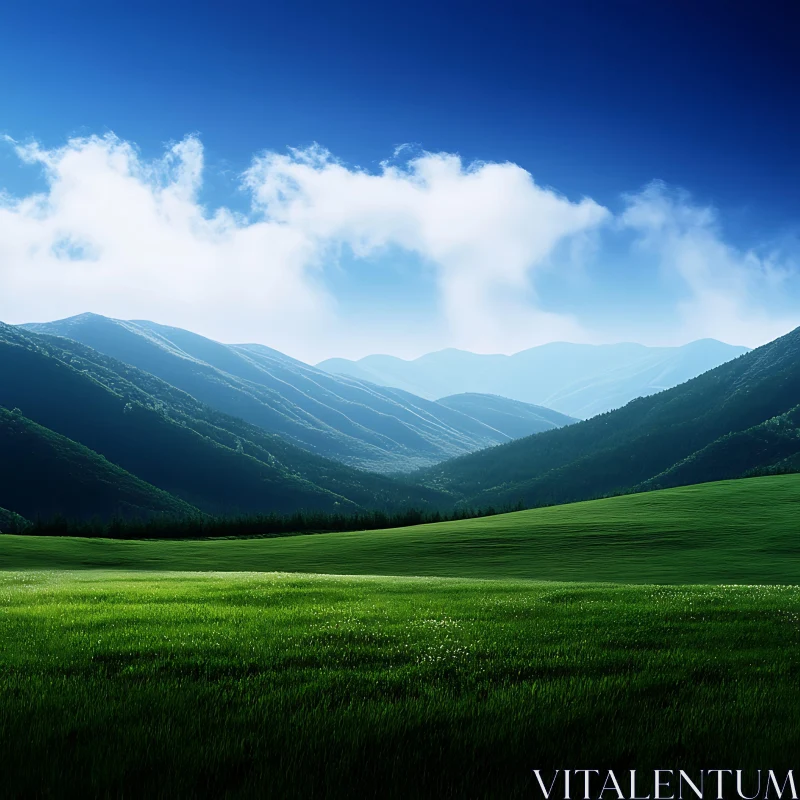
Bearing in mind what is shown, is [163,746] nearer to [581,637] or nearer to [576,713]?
[576,713]

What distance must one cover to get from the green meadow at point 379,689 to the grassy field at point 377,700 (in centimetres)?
3

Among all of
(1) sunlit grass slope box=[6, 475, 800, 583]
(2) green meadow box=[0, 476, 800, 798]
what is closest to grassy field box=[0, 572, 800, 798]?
(2) green meadow box=[0, 476, 800, 798]

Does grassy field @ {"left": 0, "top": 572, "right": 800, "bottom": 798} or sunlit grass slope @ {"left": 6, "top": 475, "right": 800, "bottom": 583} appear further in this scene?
sunlit grass slope @ {"left": 6, "top": 475, "right": 800, "bottom": 583}

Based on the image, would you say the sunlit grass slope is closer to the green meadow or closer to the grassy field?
the green meadow

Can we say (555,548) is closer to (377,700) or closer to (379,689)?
(379,689)

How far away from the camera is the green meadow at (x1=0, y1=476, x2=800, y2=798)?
16.6 ft

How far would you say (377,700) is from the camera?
21.0ft

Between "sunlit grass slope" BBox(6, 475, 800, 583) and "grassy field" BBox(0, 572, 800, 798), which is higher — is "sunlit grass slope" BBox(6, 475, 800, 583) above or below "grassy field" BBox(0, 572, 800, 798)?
below

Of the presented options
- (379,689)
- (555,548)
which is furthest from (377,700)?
(555,548)

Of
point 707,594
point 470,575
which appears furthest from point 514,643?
point 470,575

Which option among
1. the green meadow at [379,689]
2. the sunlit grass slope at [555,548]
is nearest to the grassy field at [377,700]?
the green meadow at [379,689]

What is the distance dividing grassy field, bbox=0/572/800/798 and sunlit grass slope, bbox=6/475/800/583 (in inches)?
868

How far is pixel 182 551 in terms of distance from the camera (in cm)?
4844

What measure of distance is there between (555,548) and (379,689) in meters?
37.7
